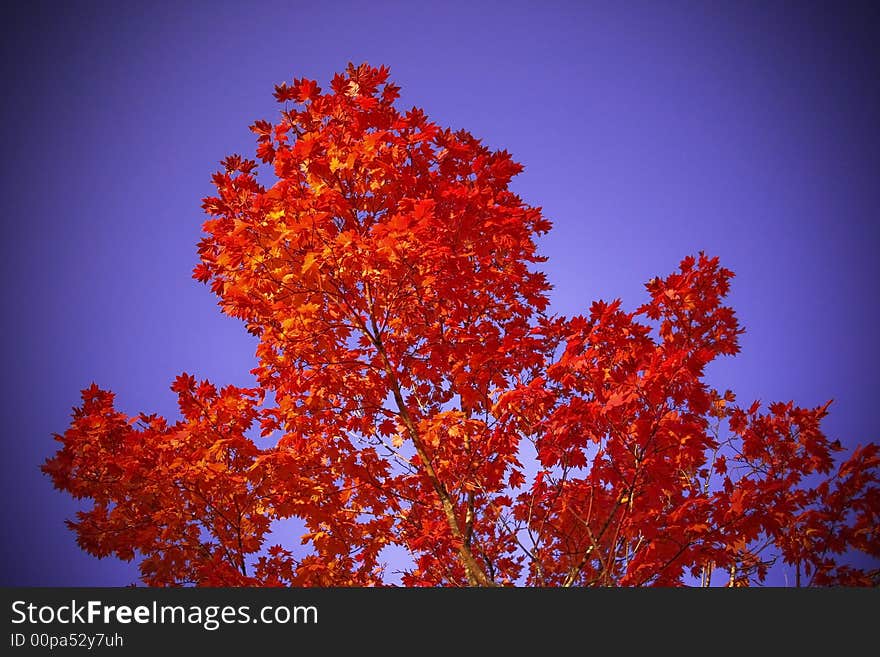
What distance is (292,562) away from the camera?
6.81 meters

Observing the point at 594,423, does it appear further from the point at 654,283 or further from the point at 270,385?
the point at 270,385

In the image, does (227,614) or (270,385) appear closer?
(227,614)

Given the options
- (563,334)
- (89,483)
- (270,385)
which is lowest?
(89,483)

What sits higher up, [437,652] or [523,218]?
[523,218]

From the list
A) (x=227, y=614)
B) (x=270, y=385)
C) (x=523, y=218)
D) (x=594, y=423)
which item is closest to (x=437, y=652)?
(x=227, y=614)

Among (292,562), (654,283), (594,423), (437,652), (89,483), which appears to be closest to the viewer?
(437,652)

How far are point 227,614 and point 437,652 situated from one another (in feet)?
4.92

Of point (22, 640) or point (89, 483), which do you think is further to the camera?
point (89, 483)

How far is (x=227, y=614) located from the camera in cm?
417

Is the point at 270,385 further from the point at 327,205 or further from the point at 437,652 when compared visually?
the point at 437,652

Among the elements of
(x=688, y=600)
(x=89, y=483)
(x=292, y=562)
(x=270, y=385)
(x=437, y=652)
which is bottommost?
(x=437, y=652)

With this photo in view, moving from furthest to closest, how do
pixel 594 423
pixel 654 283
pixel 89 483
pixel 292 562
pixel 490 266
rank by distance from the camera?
pixel 292 562 → pixel 490 266 → pixel 89 483 → pixel 654 283 → pixel 594 423

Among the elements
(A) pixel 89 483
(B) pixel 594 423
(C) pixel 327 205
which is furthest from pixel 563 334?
(A) pixel 89 483

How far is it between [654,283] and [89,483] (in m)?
5.79
